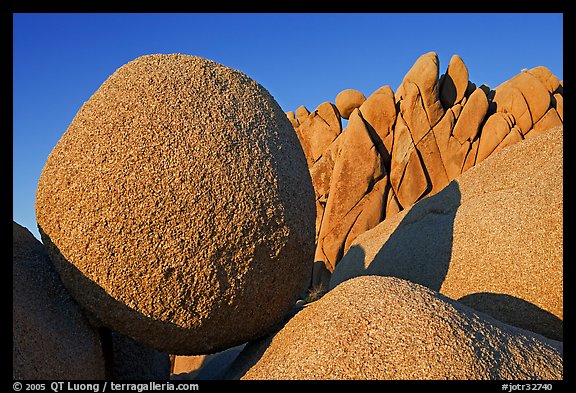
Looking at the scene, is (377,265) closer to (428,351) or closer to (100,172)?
(428,351)

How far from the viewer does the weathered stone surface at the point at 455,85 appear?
59.4 feet

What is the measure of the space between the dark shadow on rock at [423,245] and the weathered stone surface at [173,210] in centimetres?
248

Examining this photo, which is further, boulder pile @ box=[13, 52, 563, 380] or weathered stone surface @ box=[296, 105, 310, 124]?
weathered stone surface @ box=[296, 105, 310, 124]

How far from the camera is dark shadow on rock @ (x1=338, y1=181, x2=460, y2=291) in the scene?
579 centimetres

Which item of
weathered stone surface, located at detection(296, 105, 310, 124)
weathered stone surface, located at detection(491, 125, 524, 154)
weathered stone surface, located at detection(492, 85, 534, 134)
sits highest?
weathered stone surface, located at detection(296, 105, 310, 124)

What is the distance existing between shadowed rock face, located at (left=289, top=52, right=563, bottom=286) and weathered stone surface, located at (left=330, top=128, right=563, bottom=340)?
10.3 m

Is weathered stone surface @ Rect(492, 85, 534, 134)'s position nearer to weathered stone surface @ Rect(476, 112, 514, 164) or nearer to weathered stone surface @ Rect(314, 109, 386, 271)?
weathered stone surface @ Rect(476, 112, 514, 164)

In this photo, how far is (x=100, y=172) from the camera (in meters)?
3.42

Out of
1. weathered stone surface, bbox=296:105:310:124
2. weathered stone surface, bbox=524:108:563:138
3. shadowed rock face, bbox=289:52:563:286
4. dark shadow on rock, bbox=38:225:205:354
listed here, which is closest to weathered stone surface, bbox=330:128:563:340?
dark shadow on rock, bbox=38:225:205:354

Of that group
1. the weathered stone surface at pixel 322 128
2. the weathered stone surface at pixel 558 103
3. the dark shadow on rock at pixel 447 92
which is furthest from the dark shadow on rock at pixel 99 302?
the weathered stone surface at pixel 558 103

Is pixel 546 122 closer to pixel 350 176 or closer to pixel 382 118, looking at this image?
pixel 382 118

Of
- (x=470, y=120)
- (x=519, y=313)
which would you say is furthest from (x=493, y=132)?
(x=519, y=313)

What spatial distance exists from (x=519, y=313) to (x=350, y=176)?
12.1 m

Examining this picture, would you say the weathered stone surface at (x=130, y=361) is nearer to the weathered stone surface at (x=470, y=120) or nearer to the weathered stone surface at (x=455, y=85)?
the weathered stone surface at (x=470, y=120)
